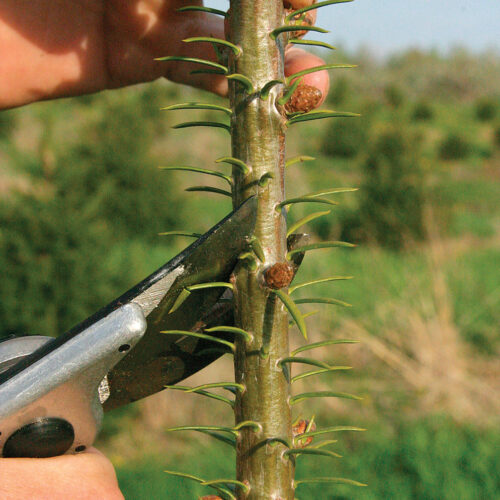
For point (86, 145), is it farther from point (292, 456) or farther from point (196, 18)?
point (292, 456)

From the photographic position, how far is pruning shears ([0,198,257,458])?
0.82 meters

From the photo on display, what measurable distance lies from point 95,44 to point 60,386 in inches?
42.5

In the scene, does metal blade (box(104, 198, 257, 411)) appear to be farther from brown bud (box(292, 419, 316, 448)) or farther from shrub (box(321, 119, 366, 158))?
shrub (box(321, 119, 366, 158))

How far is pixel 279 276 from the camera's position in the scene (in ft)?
2.55

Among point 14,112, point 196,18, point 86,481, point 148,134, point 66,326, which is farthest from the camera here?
point 14,112

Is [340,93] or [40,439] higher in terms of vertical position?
[340,93]

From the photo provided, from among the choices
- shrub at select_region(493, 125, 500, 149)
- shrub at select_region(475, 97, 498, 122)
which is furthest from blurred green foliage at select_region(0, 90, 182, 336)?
shrub at select_region(475, 97, 498, 122)

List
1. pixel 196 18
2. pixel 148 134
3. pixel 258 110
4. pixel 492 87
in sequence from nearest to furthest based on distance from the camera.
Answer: pixel 258 110, pixel 196 18, pixel 148 134, pixel 492 87

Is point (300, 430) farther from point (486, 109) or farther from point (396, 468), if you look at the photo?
point (486, 109)

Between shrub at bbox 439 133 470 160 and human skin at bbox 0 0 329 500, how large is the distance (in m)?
16.1

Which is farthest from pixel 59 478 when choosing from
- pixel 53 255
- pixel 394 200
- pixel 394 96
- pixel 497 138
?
pixel 394 96

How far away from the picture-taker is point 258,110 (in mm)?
806

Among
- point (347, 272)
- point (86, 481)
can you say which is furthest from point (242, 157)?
point (347, 272)

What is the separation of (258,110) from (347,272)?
706cm
